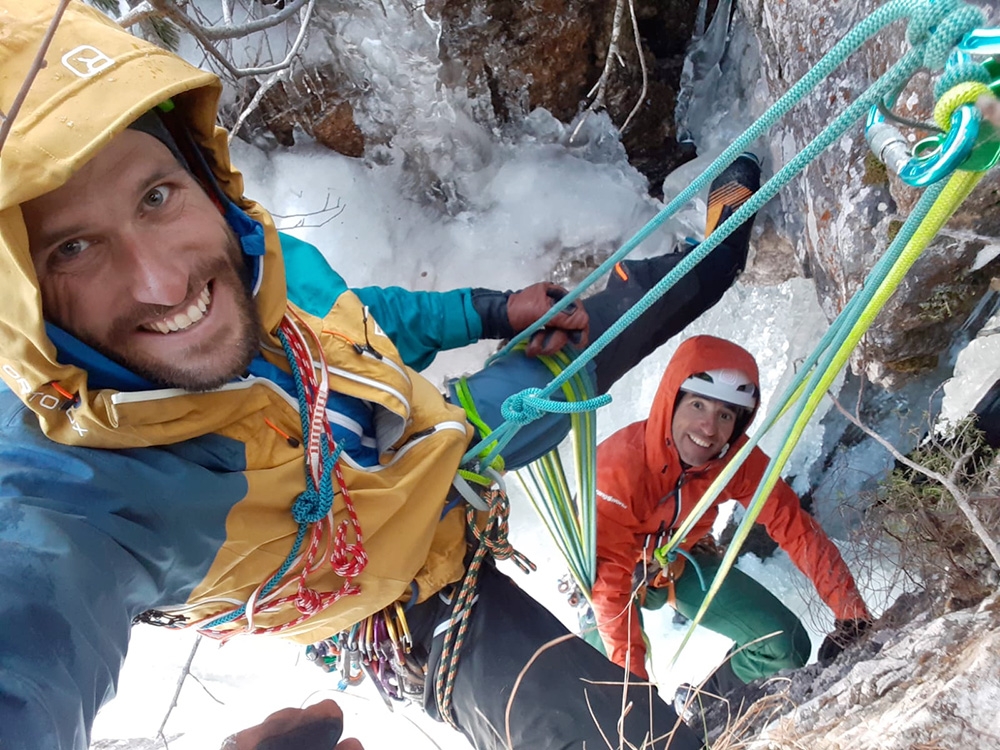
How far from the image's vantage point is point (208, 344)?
997mm

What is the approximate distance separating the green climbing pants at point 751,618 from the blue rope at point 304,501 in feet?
4.66

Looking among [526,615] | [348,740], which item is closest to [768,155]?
[526,615]

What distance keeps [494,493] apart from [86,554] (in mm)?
787

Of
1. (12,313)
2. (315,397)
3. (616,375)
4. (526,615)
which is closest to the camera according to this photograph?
(12,313)

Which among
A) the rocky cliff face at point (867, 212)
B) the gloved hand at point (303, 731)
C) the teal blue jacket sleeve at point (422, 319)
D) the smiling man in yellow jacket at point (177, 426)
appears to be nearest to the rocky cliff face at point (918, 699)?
the smiling man in yellow jacket at point (177, 426)

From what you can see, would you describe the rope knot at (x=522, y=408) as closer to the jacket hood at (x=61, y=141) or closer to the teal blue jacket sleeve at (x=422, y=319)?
the teal blue jacket sleeve at (x=422, y=319)

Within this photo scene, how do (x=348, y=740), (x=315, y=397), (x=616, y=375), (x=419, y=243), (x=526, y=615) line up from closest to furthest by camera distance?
1. (x=315, y=397)
2. (x=526, y=615)
3. (x=616, y=375)
4. (x=348, y=740)
5. (x=419, y=243)

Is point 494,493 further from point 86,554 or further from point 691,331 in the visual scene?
point 691,331

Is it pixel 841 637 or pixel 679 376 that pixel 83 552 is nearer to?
pixel 679 376

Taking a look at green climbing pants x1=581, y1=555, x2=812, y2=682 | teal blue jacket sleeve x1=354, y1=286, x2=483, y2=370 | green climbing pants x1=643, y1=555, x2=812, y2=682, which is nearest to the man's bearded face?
teal blue jacket sleeve x1=354, y1=286, x2=483, y2=370

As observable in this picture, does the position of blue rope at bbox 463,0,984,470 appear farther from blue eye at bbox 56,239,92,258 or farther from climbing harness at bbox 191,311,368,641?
blue eye at bbox 56,239,92,258

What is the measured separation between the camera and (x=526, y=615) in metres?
1.53

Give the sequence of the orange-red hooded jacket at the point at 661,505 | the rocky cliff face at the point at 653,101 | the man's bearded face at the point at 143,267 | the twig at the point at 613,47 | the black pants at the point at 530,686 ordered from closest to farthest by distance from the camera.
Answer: the man's bearded face at the point at 143,267 → the black pants at the point at 530,686 → the rocky cliff face at the point at 653,101 → the twig at the point at 613,47 → the orange-red hooded jacket at the point at 661,505

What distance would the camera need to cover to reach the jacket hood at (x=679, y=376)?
6.77 feet
